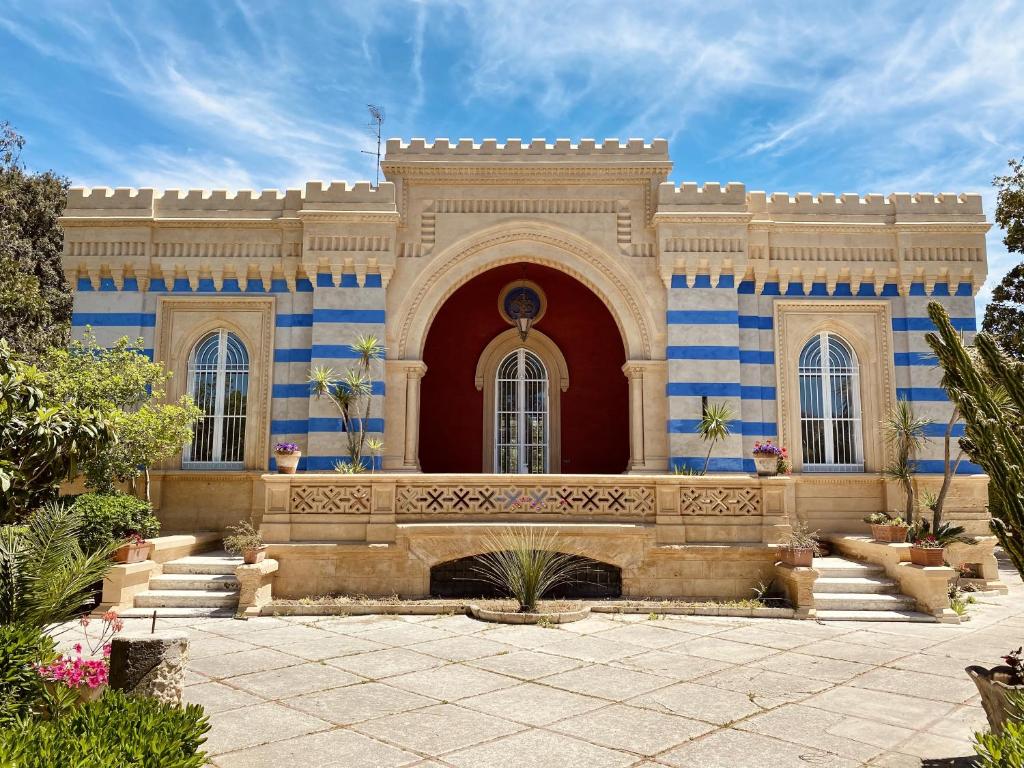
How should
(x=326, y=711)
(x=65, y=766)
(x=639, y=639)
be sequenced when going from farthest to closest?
(x=639, y=639)
(x=326, y=711)
(x=65, y=766)

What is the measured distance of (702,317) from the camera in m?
15.0

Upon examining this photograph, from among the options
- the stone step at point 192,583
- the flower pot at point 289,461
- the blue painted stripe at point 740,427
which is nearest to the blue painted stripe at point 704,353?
the blue painted stripe at point 740,427

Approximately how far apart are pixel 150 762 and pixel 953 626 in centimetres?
1038

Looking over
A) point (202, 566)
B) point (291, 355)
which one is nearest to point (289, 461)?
point (202, 566)

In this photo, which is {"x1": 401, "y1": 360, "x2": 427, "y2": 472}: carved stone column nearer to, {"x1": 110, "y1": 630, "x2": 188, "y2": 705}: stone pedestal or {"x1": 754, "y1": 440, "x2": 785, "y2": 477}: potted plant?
{"x1": 754, "y1": 440, "x2": 785, "y2": 477}: potted plant

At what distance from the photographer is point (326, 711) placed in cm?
643

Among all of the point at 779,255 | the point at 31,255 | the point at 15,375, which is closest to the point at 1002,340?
the point at 779,255

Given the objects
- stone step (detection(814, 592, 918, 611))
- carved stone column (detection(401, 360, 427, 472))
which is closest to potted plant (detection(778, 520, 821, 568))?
stone step (detection(814, 592, 918, 611))

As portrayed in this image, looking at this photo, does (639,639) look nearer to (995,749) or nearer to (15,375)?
(995,749)

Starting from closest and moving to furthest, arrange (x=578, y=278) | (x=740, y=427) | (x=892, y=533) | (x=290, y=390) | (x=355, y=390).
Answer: (x=892, y=533), (x=355, y=390), (x=740, y=427), (x=290, y=390), (x=578, y=278)

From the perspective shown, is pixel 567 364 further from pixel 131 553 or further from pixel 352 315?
pixel 131 553

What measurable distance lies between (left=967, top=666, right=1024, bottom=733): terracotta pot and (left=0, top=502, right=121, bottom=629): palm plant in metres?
6.52

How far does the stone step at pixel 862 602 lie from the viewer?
1127 centimetres

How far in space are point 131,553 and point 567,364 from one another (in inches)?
377
